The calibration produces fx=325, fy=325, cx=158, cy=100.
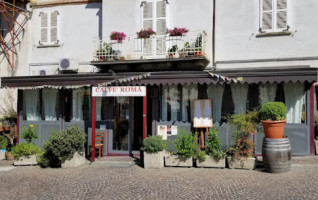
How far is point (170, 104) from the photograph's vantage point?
1135 cm

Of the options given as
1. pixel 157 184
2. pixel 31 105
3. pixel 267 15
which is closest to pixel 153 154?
pixel 157 184

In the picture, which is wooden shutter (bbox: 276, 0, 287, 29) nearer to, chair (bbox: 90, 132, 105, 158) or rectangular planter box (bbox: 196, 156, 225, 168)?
rectangular planter box (bbox: 196, 156, 225, 168)

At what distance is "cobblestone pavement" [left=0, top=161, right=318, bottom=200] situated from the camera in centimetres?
713

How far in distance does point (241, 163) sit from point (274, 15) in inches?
211

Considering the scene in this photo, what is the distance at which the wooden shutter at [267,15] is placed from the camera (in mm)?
11250

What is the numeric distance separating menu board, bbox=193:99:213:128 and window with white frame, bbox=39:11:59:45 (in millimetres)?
7037

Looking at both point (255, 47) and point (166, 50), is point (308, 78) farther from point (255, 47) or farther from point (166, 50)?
point (166, 50)

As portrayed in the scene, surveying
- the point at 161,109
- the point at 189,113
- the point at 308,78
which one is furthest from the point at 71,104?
the point at 308,78

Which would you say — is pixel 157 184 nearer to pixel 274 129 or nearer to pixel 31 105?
pixel 274 129

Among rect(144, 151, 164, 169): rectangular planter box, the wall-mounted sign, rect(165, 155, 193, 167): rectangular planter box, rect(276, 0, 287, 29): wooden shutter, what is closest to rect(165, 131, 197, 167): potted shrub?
rect(165, 155, 193, 167): rectangular planter box

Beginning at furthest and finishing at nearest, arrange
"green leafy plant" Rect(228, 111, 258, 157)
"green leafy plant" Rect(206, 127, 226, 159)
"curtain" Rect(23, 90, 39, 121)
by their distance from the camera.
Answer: "curtain" Rect(23, 90, 39, 121)
"green leafy plant" Rect(206, 127, 226, 159)
"green leafy plant" Rect(228, 111, 258, 157)

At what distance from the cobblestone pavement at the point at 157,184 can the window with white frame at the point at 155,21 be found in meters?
4.65

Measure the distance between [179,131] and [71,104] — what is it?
457cm

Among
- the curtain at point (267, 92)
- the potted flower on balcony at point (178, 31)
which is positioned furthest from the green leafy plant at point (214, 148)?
the potted flower on balcony at point (178, 31)
